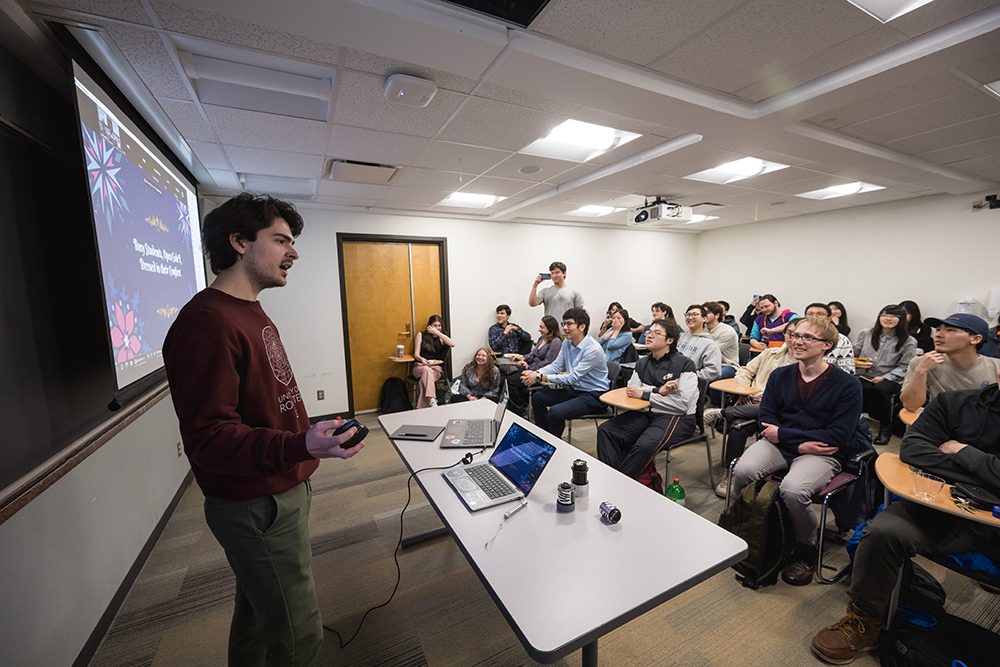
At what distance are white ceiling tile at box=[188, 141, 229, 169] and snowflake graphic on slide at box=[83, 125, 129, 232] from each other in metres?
1.09

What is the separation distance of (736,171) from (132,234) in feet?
15.8

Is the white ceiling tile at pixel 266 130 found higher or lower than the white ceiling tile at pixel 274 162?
higher

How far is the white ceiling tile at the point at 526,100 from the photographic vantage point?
6.95 ft

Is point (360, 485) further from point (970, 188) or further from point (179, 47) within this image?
point (970, 188)

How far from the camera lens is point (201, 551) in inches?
93.4

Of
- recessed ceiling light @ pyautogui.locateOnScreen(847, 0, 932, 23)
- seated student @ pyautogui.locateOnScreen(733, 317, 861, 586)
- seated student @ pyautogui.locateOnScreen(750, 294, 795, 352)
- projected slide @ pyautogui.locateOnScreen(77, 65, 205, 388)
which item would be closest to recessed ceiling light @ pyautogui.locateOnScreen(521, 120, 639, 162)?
recessed ceiling light @ pyautogui.locateOnScreen(847, 0, 932, 23)

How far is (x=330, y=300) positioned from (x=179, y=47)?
3246mm

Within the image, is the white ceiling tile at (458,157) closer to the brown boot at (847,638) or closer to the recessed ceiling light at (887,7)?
the recessed ceiling light at (887,7)

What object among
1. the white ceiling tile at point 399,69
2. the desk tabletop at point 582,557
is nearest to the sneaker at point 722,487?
the desk tabletop at point 582,557

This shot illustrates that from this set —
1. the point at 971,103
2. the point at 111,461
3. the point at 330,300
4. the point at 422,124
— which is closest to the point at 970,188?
the point at 971,103

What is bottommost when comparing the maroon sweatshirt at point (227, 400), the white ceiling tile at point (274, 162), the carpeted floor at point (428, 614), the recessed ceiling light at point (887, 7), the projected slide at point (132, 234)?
the carpeted floor at point (428, 614)

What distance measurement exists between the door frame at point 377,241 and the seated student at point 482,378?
4.61 ft

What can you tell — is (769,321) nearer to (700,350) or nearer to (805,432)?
(700,350)

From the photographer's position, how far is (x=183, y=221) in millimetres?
2869
